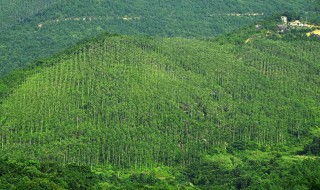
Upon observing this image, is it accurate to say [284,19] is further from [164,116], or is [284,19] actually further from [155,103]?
[164,116]

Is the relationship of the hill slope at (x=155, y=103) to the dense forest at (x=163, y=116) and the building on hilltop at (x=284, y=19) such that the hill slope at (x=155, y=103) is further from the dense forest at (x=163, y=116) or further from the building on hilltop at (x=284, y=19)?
the building on hilltop at (x=284, y=19)

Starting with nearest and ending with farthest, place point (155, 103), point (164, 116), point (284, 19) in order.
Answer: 1. point (164, 116)
2. point (155, 103)
3. point (284, 19)

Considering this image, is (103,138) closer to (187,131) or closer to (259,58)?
(187,131)

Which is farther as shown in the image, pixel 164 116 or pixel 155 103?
pixel 155 103

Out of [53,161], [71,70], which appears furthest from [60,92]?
[53,161]

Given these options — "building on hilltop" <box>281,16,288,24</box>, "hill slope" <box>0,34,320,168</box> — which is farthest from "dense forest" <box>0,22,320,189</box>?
"building on hilltop" <box>281,16,288,24</box>

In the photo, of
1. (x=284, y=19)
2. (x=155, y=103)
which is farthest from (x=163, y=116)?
(x=284, y=19)
